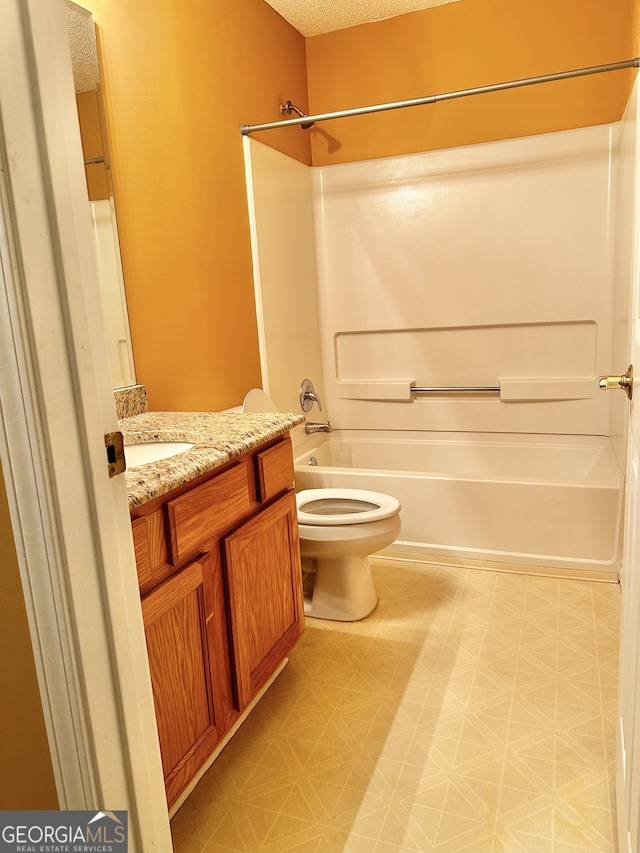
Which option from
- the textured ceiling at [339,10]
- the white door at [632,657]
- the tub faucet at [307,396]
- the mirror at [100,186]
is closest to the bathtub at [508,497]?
the tub faucet at [307,396]

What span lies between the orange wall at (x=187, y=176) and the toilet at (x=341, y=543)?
315 millimetres

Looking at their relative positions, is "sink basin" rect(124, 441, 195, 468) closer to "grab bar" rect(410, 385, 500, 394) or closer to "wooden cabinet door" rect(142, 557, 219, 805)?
"wooden cabinet door" rect(142, 557, 219, 805)

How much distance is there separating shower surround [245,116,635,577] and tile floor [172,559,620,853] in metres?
0.54

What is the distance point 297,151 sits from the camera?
10.5 ft

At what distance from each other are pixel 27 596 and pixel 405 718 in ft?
4.16

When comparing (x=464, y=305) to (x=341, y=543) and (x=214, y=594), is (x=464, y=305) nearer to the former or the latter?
(x=341, y=543)

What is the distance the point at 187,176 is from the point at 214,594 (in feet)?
5.20

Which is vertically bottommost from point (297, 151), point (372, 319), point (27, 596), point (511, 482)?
point (511, 482)

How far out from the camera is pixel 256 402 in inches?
99.7

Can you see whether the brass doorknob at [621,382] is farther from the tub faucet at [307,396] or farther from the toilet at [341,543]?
the tub faucet at [307,396]

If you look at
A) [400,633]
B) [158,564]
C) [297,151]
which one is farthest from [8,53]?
[297,151]

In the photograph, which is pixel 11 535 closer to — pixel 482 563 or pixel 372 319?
pixel 482 563

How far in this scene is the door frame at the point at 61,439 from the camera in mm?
722

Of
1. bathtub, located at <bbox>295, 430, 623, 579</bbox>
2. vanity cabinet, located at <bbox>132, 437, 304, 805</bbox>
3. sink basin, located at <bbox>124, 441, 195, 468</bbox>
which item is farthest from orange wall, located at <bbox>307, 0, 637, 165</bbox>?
sink basin, located at <bbox>124, 441, 195, 468</bbox>
